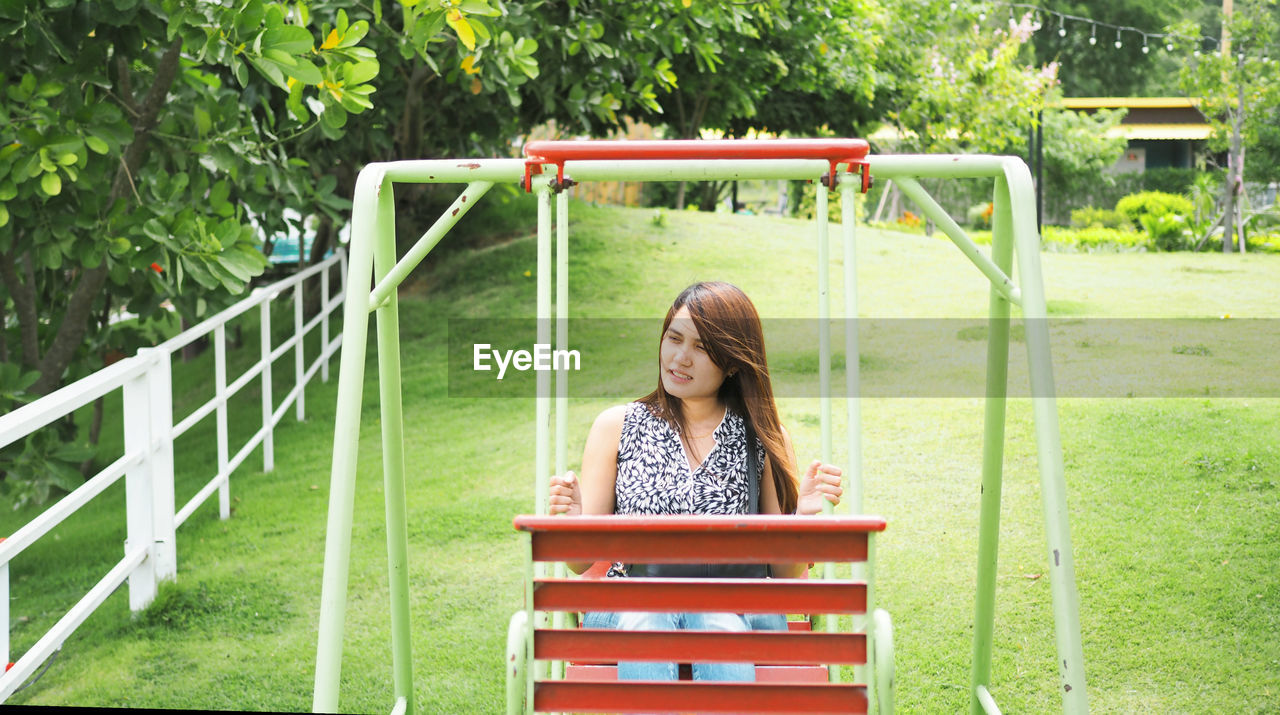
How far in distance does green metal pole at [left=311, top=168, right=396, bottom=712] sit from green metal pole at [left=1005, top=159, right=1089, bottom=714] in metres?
1.13

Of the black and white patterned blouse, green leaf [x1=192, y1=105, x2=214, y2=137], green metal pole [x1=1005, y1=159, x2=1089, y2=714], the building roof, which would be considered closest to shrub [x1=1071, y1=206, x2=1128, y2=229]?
the building roof

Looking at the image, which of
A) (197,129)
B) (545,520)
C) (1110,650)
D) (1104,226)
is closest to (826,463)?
(545,520)

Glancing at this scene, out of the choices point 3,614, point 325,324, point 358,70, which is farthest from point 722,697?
point 325,324

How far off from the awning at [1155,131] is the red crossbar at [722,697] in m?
17.8

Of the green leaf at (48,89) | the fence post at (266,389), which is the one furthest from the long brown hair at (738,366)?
the fence post at (266,389)

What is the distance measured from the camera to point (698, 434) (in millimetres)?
2609

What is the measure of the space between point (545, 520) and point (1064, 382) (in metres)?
5.13

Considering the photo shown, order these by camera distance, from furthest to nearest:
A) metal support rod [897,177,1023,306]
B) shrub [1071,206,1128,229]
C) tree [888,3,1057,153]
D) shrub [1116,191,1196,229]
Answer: shrub [1071,206,1128,229], shrub [1116,191,1196,229], tree [888,3,1057,153], metal support rod [897,177,1023,306]

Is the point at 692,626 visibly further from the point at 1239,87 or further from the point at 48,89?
the point at 1239,87

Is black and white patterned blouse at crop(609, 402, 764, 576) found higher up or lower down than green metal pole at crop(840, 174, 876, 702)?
lower down

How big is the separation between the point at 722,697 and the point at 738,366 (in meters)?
0.98

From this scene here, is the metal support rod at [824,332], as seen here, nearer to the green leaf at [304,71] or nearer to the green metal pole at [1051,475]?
the green metal pole at [1051,475]

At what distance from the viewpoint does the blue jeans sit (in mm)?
2133

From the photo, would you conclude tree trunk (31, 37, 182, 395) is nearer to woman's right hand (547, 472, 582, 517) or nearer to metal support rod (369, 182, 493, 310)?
metal support rod (369, 182, 493, 310)
